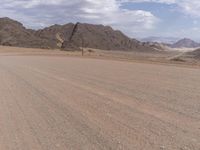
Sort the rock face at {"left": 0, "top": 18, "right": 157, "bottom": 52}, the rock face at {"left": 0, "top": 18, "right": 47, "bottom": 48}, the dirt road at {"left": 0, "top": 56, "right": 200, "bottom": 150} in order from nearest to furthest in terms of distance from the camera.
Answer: the dirt road at {"left": 0, "top": 56, "right": 200, "bottom": 150}, the rock face at {"left": 0, "top": 18, "right": 47, "bottom": 48}, the rock face at {"left": 0, "top": 18, "right": 157, "bottom": 52}

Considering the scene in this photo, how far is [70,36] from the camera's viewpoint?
15738cm

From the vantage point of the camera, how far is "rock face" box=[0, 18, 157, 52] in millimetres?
125625

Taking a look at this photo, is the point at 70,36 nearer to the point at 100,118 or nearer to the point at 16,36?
the point at 16,36

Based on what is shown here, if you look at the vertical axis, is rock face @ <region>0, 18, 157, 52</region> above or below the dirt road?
below

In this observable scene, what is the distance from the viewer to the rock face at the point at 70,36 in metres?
126

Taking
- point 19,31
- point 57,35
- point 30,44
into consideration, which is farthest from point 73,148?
point 57,35

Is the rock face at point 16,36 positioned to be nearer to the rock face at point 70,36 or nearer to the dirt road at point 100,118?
the rock face at point 70,36

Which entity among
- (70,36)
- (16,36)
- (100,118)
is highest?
(100,118)

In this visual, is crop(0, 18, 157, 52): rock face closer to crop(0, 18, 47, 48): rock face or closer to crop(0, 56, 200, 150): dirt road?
crop(0, 18, 47, 48): rock face

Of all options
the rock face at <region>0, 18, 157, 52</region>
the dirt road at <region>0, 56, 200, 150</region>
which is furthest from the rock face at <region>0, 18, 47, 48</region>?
the dirt road at <region>0, 56, 200, 150</region>

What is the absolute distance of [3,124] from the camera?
33.7ft

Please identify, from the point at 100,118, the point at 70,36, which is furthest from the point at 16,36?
the point at 100,118

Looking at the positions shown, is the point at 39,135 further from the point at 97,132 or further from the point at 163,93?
the point at 163,93

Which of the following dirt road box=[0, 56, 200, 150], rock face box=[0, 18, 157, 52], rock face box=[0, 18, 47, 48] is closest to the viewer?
dirt road box=[0, 56, 200, 150]
